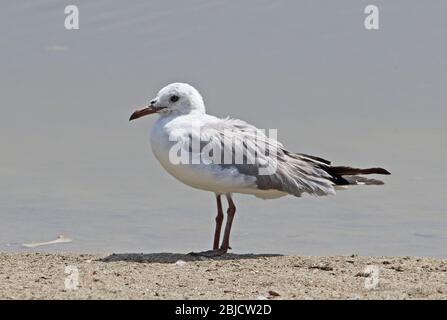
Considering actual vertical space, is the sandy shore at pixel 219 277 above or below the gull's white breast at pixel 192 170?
below

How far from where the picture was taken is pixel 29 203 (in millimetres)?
12031

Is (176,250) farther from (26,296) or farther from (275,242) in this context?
(26,296)

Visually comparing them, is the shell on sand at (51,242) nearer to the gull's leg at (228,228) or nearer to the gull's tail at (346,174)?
the gull's leg at (228,228)

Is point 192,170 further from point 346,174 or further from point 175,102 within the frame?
point 346,174

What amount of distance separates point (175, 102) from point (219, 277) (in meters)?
1.98

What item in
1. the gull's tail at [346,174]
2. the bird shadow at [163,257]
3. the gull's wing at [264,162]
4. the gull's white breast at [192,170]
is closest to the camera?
the bird shadow at [163,257]

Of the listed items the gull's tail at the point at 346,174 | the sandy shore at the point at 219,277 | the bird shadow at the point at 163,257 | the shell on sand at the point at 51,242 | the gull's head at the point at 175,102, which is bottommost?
the sandy shore at the point at 219,277

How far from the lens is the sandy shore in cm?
866

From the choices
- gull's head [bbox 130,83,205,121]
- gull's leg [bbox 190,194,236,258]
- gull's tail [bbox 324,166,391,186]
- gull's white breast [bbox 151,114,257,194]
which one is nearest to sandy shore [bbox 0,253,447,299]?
gull's leg [bbox 190,194,236,258]

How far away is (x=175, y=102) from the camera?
10758mm

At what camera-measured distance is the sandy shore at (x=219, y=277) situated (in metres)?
8.66

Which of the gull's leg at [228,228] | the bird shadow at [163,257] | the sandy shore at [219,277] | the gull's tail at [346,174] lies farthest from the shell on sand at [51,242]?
the gull's tail at [346,174]

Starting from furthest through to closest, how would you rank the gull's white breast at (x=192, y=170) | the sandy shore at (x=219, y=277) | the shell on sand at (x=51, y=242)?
the shell on sand at (x=51, y=242), the gull's white breast at (x=192, y=170), the sandy shore at (x=219, y=277)

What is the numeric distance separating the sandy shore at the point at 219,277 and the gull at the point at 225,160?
1.99ft
